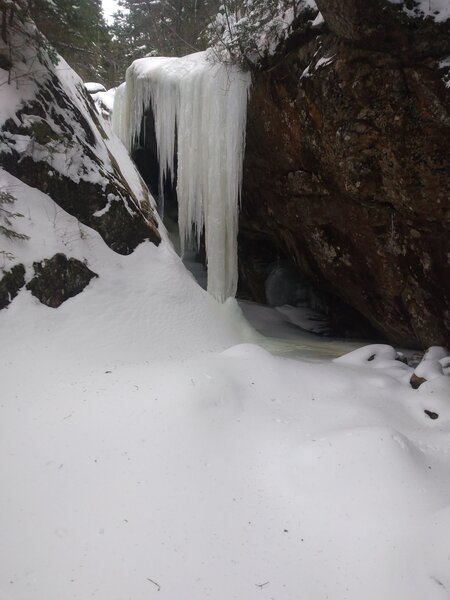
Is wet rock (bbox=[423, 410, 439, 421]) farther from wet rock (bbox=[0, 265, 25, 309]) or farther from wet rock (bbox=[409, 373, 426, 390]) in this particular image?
wet rock (bbox=[0, 265, 25, 309])

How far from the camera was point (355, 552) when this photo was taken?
204cm

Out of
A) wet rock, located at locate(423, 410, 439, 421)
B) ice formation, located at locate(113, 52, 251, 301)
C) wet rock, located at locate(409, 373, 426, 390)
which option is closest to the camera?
wet rock, located at locate(423, 410, 439, 421)

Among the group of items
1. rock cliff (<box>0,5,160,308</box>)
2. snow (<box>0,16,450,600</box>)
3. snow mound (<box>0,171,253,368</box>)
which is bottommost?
snow (<box>0,16,450,600</box>)

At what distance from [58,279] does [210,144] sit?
10.7 ft

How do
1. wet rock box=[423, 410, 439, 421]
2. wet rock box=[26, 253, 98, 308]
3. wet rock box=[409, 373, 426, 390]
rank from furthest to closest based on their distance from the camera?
wet rock box=[26, 253, 98, 308] < wet rock box=[409, 373, 426, 390] < wet rock box=[423, 410, 439, 421]

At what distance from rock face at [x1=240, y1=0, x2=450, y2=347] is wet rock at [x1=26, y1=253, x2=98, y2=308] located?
3.33 m

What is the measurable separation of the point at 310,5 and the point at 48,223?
4143mm

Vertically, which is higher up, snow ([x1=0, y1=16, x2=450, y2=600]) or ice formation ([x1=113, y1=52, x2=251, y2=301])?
ice formation ([x1=113, y1=52, x2=251, y2=301])

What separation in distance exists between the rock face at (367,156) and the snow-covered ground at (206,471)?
1637 mm

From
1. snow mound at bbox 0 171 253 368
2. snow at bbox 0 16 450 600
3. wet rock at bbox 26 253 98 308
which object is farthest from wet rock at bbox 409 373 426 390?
wet rock at bbox 26 253 98 308

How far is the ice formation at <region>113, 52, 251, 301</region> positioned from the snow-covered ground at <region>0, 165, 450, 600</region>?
251cm

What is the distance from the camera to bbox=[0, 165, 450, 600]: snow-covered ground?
1922mm

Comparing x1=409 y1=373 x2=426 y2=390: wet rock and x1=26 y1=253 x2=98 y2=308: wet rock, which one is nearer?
x1=409 y1=373 x2=426 y2=390: wet rock

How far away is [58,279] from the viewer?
4324mm
